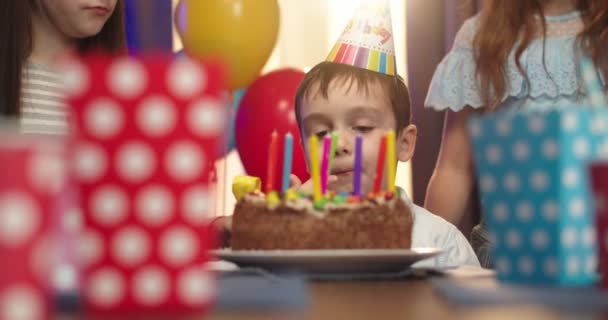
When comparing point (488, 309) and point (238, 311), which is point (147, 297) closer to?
point (238, 311)

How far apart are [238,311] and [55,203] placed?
170 millimetres

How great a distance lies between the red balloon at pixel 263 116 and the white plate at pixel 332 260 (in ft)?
5.44

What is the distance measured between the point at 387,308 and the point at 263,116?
205 cm

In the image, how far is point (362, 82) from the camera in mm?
1744

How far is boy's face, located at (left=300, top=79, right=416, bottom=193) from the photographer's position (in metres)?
1.64

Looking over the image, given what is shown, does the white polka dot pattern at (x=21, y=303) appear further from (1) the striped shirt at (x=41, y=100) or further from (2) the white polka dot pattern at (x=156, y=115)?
(1) the striped shirt at (x=41, y=100)

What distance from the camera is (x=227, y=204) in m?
3.47

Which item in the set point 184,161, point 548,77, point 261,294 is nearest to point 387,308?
point 261,294

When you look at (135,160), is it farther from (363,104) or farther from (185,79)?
(363,104)

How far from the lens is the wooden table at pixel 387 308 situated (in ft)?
1.59

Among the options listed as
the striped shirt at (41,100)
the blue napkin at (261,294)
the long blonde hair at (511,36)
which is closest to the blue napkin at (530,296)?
the blue napkin at (261,294)

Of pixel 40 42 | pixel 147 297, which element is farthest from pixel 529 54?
pixel 147 297

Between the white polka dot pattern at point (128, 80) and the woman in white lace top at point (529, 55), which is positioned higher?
the woman in white lace top at point (529, 55)

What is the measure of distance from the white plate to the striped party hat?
0.87 m
